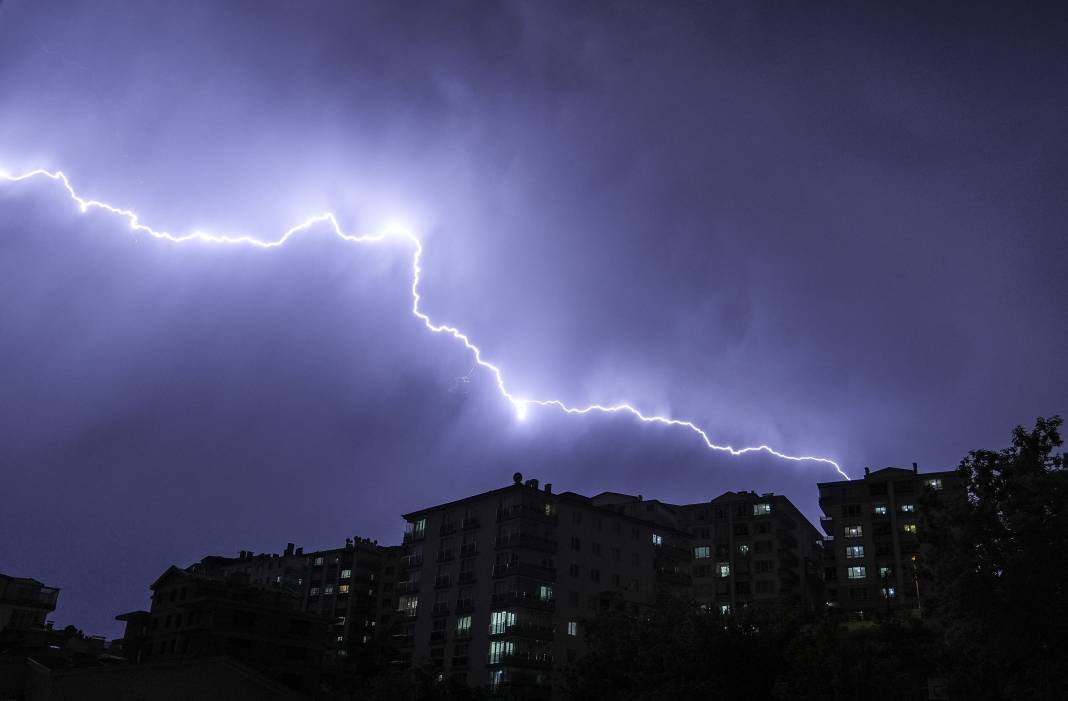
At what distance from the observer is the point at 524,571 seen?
80.1 meters

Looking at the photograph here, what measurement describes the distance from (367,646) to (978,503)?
296 ft

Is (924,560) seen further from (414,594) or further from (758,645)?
(414,594)

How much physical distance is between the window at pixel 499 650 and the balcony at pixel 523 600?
3451mm

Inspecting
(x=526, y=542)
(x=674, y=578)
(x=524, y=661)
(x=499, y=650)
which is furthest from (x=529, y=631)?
(x=674, y=578)

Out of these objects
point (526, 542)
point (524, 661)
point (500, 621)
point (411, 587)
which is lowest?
point (524, 661)

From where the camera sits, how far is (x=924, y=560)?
1121 inches

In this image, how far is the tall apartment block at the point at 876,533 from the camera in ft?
326

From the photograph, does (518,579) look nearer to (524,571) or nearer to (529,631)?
(524,571)

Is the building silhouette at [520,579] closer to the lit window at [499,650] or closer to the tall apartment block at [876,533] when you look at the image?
the lit window at [499,650]

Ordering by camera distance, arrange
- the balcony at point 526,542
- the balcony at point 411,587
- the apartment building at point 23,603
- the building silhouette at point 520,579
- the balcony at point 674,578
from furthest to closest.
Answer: the balcony at point 674,578
the balcony at point 411,587
the apartment building at point 23,603
the balcony at point 526,542
the building silhouette at point 520,579

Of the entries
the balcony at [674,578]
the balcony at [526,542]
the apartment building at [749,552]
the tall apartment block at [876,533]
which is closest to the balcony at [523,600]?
the balcony at [526,542]

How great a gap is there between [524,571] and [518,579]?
0.93 m

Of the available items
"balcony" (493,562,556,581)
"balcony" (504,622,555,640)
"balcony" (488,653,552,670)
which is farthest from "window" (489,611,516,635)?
"balcony" (493,562,556,581)

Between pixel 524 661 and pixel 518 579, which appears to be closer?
pixel 524 661
